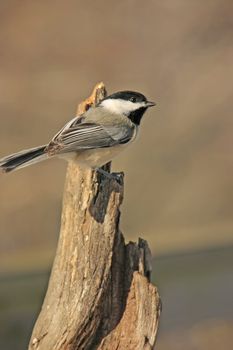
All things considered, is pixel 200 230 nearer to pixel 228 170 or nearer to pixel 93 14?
pixel 228 170

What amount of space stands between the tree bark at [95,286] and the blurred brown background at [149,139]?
7.51 ft

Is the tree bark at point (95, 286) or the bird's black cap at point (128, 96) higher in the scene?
the bird's black cap at point (128, 96)

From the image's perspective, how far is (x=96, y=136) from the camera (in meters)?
3.56

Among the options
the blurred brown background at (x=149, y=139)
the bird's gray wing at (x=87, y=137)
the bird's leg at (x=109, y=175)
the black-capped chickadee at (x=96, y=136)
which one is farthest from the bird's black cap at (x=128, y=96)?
the blurred brown background at (x=149, y=139)

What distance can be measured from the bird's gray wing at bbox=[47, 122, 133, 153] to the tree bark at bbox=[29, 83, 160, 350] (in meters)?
0.20

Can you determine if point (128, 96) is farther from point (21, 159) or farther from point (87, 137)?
point (21, 159)

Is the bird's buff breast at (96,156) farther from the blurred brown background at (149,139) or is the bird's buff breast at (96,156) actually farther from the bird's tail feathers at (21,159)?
the blurred brown background at (149,139)

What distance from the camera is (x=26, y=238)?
706 cm

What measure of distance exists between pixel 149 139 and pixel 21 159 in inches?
182

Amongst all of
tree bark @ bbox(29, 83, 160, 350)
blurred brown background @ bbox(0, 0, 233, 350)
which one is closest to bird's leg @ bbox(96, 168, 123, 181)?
tree bark @ bbox(29, 83, 160, 350)

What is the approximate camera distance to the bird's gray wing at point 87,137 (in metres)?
3.43

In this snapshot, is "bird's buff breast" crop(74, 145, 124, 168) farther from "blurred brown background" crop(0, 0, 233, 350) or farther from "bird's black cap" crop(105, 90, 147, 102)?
"blurred brown background" crop(0, 0, 233, 350)

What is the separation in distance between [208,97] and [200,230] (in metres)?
1.73

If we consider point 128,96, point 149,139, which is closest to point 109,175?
point 128,96
